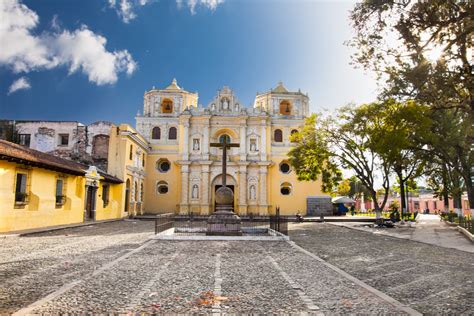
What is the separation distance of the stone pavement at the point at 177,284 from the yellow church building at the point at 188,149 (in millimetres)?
19263

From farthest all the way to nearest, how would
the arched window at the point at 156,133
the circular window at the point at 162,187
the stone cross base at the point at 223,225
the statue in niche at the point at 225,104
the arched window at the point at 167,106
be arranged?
the arched window at the point at 167,106 → the statue in niche at the point at 225,104 → the arched window at the point at 156,133 → the circular window at the point at 162,187 → the stone cross base at the point at 223,225

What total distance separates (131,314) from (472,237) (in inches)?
576

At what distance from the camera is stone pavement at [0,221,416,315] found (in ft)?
15.3

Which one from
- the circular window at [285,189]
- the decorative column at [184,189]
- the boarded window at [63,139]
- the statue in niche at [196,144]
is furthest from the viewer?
the statue in niche at [196,144]

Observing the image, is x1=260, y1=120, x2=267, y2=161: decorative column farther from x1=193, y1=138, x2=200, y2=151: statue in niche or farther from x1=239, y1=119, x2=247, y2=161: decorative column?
x1=193, y1=138, x2=200, y2=151: statue in niche

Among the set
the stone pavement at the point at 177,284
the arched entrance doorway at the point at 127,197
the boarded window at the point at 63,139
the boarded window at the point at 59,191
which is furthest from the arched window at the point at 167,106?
the stone pavement at the point at 177,284

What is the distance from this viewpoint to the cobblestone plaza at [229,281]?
4727 mm

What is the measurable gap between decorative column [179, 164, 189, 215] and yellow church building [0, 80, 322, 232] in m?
0.10

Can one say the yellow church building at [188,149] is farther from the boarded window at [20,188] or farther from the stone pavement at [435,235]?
the stone pavement at [435,235]

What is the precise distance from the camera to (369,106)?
21469 mm

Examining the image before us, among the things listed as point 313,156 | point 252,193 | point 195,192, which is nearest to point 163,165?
point 195,192

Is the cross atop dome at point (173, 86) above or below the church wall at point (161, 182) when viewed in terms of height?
above

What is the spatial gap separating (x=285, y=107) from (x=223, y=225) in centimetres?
2659

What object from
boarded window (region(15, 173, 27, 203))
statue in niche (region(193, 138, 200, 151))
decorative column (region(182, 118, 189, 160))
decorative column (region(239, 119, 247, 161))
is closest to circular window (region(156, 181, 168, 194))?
decorative column (region(182, 118, 189, 160))
